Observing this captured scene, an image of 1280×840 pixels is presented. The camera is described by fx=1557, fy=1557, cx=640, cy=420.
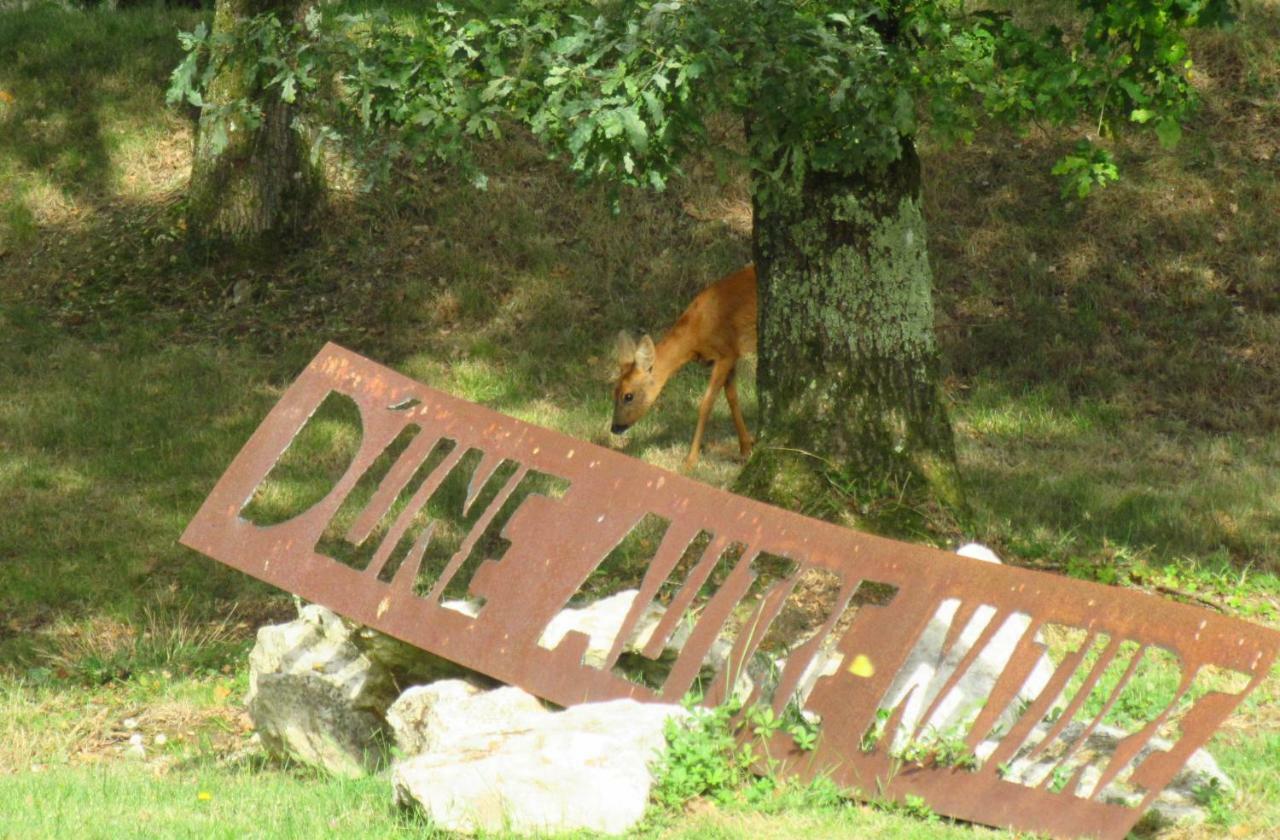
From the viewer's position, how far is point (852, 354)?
781 centimetres

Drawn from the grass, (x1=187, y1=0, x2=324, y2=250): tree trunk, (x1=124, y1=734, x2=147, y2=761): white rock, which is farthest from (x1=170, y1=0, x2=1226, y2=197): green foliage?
(x1=187, y1=0, x2=324, y2=250): tree trunk

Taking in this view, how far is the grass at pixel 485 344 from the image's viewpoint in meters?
7.93

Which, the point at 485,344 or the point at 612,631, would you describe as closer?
the point at 612,631

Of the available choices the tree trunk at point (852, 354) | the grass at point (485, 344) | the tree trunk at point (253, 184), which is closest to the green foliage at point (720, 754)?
the grass at point (485, 344)

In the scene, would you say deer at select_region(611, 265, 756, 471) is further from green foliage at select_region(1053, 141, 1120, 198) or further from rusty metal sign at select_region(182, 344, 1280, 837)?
rusty metal sign at select_region(182, 344, 1280, 837)

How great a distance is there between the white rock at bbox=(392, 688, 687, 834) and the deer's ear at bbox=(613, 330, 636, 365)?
5.77m

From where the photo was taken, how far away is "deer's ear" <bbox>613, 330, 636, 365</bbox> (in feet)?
34.1

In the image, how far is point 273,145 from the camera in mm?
13562

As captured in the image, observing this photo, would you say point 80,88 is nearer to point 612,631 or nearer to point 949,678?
point 612,631

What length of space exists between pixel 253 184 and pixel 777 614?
31.1 feet

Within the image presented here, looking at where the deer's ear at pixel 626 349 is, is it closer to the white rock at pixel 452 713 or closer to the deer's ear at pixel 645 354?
the deer's ear at pixel 645 354

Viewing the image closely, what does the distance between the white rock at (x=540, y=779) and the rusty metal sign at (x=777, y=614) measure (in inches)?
22.2

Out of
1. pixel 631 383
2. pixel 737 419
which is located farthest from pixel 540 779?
pixel 737 419

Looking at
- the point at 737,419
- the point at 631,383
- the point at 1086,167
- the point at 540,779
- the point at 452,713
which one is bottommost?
the point at 737,419
